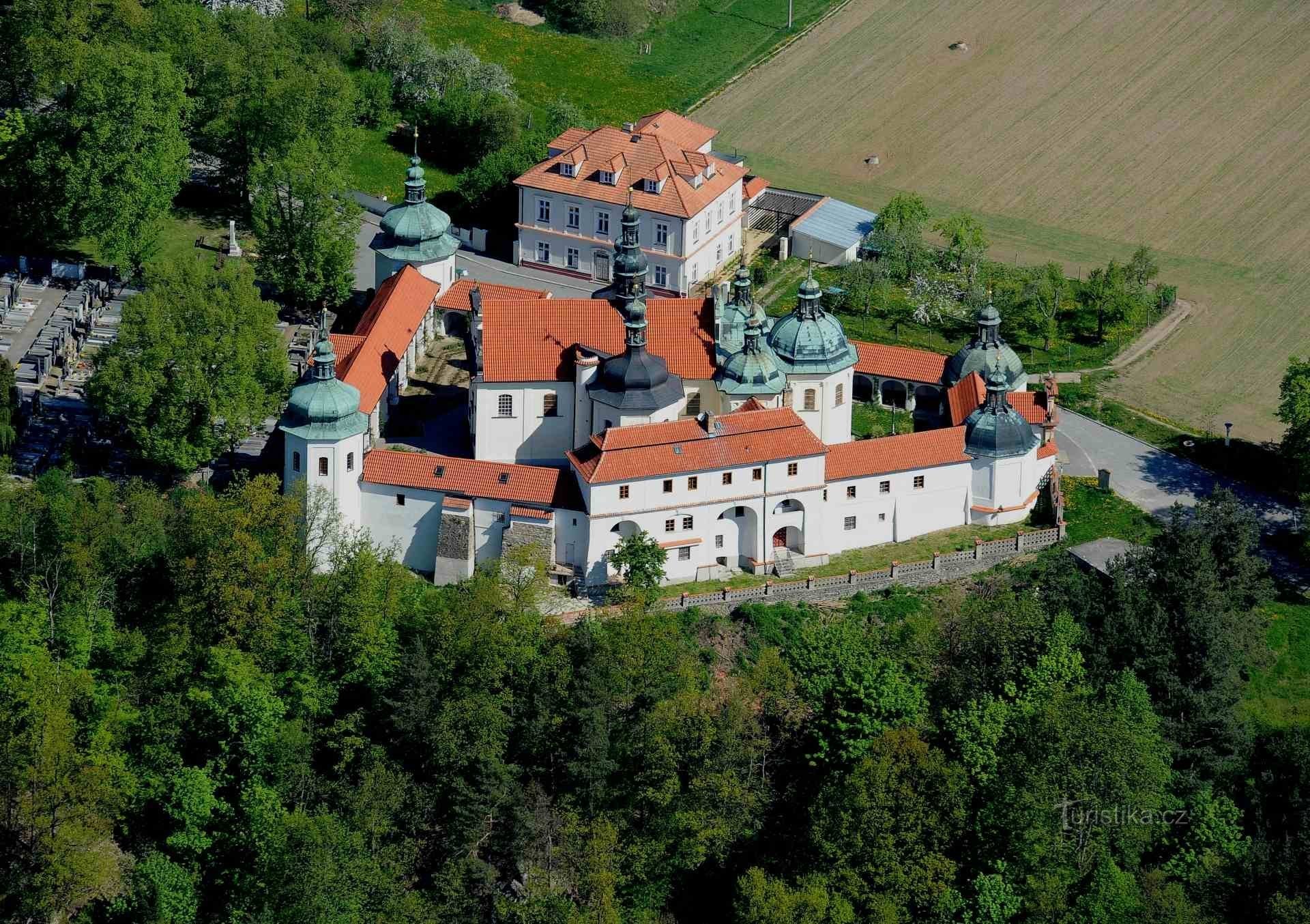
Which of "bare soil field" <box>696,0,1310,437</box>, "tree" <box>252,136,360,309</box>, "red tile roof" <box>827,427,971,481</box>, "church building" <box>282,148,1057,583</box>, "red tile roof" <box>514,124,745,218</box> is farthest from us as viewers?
"bare soil field" <box>696,0,1310,437</box>

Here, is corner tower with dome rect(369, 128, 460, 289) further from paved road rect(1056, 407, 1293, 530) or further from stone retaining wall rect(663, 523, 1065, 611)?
paved road rect(1056, 407, 1293, 530)

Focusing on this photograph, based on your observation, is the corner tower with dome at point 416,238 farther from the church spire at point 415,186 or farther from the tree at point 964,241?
the tree at point 964,241

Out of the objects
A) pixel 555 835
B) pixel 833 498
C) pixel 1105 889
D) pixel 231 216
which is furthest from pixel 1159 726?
pixel 231 216

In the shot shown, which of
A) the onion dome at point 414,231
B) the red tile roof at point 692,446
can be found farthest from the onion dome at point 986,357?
the onion dome at point 414,231

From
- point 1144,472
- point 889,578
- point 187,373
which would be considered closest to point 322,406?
point 187,373

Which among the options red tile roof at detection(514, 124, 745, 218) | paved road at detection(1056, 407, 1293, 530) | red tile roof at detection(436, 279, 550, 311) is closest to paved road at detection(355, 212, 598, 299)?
red tile roof at detection(514, 124, 745, 218)

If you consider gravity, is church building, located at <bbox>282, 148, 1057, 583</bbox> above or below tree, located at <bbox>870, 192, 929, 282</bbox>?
below

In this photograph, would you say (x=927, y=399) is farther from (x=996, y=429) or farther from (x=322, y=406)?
(x=322, y=406)
